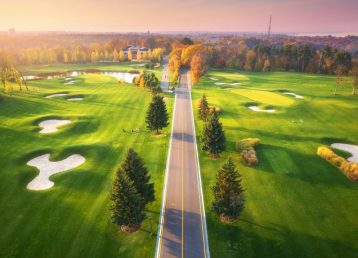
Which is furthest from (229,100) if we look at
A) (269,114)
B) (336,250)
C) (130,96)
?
(336,250)

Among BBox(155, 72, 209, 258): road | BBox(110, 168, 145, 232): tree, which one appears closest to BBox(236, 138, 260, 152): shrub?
BBox(155, 72, 209, 258): road

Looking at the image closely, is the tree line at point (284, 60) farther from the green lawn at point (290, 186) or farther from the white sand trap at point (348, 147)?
the white sand trap at point (348, 147)

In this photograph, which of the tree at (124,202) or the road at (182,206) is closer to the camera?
the road at (182,206)

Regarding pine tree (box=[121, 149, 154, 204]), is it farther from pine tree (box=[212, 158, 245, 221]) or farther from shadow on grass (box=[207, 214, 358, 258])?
pine tree (box=[212, 158, 245, 221])

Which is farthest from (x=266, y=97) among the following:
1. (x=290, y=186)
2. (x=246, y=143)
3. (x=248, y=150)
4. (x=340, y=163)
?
(x=290, y=186)

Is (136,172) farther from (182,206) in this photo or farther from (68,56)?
(68,56)

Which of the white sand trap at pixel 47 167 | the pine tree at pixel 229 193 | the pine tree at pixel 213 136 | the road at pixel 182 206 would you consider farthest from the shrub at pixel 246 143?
the white sand trap at pixel 47 167
